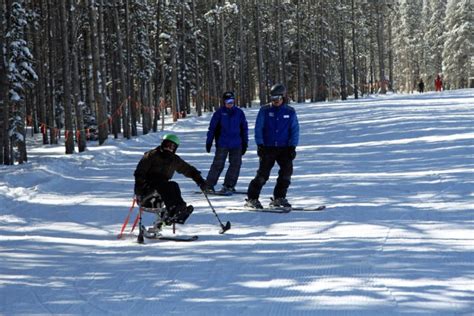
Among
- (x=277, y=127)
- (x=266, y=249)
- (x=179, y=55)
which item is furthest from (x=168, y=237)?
(x=179, y=55)

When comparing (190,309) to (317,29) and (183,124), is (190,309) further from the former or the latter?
(317,29)

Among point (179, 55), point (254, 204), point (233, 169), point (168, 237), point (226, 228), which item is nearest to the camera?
point (168, 237)

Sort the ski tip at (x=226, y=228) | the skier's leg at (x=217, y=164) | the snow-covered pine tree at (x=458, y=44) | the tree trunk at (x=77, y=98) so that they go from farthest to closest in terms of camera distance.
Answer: the snow-covered pine tree at (x=458, y=44)
the tree trunk at (x=77, y=98)
the skier's leg at (x=217, y=164)
the ski tip at (x=226, y=228)

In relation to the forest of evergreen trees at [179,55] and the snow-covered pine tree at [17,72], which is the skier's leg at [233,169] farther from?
the snow-covered pine tree at [17,72]

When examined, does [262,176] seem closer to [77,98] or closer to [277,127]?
[277,127]

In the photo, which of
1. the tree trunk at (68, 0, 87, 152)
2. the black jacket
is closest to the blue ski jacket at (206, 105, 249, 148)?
the black jacket

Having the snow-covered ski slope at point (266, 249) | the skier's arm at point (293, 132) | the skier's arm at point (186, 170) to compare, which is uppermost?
the skier's arm at point (293, 132)

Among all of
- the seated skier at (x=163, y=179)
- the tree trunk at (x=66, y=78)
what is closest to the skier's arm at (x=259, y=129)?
the seated skier at (x=163, y=179)

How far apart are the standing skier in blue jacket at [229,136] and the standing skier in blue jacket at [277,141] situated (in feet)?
7.34

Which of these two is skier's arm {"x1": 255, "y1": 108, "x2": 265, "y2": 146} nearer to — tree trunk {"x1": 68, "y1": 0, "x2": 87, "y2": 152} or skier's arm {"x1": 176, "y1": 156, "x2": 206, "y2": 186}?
skier's arm {"x1": 176, "y1": 156, "x2": 206, "y2": 186}

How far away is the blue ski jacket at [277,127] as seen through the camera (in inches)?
412

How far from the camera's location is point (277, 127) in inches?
412

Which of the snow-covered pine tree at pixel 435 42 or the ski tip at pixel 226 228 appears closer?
the ski tip at pixel 226 228

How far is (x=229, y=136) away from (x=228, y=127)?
0.18m
